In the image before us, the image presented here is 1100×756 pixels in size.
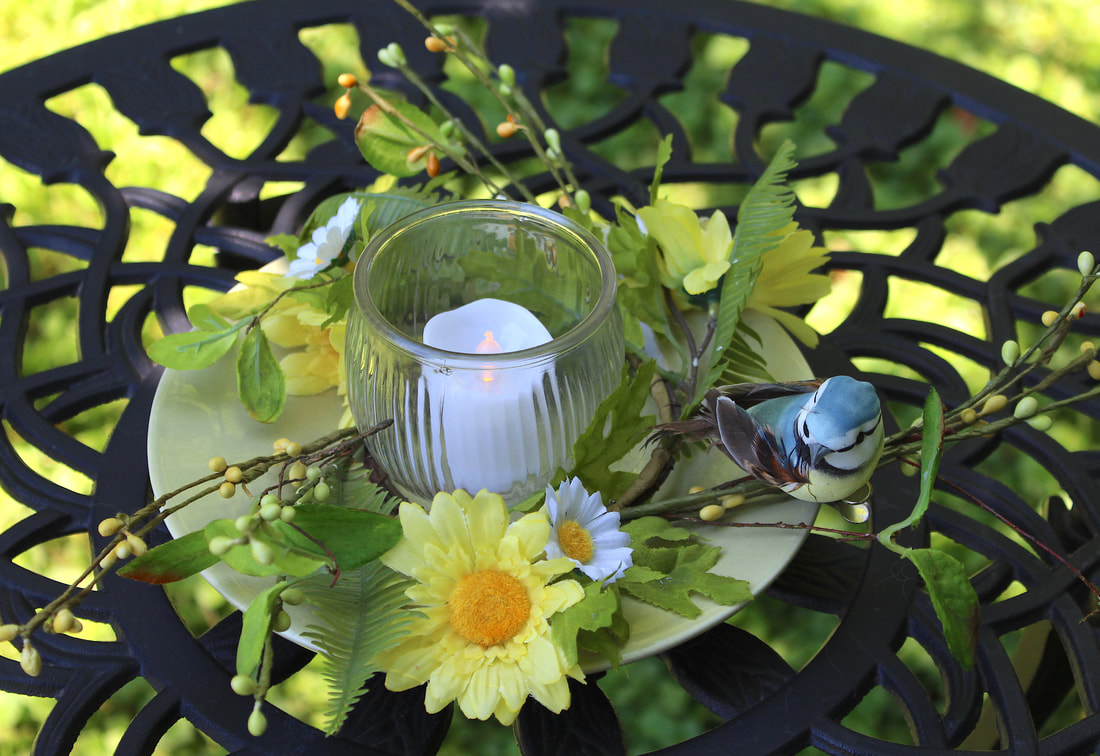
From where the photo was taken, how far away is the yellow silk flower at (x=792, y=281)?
1.88 ft

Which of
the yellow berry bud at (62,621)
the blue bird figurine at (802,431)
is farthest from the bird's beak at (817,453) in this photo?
the yellow berry bud at (62,621)

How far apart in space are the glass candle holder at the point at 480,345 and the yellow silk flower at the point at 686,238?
54 mm

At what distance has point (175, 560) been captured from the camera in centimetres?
42

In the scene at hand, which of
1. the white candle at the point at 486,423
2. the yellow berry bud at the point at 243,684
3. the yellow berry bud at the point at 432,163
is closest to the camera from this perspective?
the yellow berry bud at the point at 243,684

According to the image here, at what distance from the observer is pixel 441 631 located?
0.44m

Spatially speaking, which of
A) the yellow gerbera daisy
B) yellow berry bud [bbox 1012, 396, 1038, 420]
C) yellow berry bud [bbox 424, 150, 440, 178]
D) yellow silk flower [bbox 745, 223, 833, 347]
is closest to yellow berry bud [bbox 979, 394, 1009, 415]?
yellow berry bud [bbox 1012, 396, 1038, 420]

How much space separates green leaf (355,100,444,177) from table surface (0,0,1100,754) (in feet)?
0.57

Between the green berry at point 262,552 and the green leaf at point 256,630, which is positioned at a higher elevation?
the green berry at point 262,552

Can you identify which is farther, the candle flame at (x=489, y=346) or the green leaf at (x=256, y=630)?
the candle flame at (x=489, y=346)

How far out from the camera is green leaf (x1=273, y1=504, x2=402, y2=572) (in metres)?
0.42

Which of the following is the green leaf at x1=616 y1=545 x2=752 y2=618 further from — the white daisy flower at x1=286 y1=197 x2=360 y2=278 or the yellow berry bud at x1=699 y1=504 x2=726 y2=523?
the white daisy flower at x1=286 y1=197 x2=360 y2=278

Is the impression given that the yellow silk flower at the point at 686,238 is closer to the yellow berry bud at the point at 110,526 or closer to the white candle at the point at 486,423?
the white candle at the point at 486,423

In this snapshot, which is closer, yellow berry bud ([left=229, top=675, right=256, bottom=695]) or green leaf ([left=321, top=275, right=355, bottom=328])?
yellow berry bud ([left=229, top=675, right=256, bottom=695])

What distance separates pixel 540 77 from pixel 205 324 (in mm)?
441
